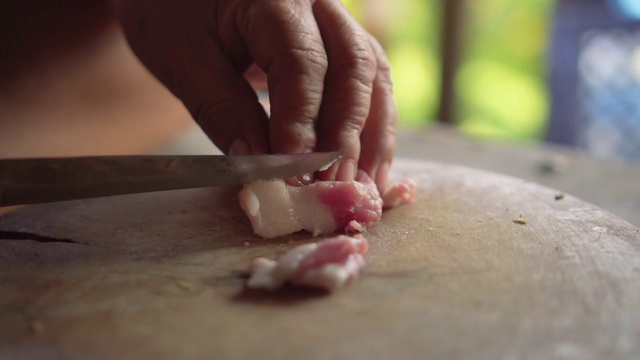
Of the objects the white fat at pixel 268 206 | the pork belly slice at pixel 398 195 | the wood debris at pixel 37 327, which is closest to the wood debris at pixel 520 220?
the pork belly slice at pixel 398 195

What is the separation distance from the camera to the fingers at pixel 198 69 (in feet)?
5.35

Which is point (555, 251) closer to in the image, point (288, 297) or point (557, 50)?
point (288, 297)

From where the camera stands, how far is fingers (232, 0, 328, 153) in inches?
61.2

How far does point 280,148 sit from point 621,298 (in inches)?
35.7

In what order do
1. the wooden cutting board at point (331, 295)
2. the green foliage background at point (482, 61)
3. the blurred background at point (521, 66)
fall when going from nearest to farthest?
1. the wooden cutting board at point (331, 295)
2. the blurred background at point (521, 66)
3. the green foliage background at point (482, 61)

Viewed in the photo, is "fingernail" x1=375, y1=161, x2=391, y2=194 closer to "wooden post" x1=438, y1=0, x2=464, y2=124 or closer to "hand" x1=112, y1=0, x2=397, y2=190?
"hand" x1=112, y1=0, x2=397, y2=190

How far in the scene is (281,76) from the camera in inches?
62.6

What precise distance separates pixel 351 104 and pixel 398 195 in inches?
12.9

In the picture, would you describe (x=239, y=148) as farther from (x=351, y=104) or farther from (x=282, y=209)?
(x=351, y=104)

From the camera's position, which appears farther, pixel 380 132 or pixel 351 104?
pixel 380 132

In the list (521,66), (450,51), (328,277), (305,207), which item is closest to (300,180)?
(305,207)

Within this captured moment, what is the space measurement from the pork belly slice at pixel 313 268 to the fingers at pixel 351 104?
372 millimetres

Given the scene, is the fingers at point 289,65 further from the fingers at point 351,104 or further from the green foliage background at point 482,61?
the green foliage background at point 482,61

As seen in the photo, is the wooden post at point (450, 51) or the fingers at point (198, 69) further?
the wooden post at point (450, 51)
